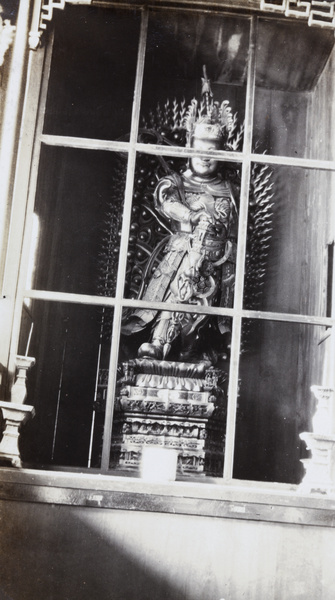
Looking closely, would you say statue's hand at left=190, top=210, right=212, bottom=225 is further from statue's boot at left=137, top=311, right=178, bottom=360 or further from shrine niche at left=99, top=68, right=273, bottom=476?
statue's boot at left=137, top=311, right=178, bottom=360

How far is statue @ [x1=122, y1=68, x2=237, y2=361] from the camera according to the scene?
4.36 metres

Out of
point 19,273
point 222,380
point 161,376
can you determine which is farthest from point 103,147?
point 222,380

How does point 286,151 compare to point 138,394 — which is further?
point 286,151

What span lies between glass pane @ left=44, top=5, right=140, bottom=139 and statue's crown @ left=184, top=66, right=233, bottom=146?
1.44ft

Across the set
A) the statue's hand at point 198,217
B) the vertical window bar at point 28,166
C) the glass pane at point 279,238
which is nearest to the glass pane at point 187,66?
the glass pane at point 279,238

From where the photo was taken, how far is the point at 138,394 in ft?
13.3

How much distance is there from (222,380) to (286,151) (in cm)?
150

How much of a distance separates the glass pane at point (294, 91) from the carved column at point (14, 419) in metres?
1.83

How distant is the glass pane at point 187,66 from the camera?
3.97 m

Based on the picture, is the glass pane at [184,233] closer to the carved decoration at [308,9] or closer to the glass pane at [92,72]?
the glass pane at [92,72]

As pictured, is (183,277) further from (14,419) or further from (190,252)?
(14,419)

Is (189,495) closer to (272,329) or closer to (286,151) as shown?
(272,329)

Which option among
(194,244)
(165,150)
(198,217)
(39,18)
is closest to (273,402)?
(194,244)

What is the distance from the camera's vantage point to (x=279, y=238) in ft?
15.7
